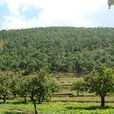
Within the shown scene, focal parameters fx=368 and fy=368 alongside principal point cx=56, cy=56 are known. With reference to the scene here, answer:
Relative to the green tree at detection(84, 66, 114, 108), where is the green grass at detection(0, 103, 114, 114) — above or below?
below

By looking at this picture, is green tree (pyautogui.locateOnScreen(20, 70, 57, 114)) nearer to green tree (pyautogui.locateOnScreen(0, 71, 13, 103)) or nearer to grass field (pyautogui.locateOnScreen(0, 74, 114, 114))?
grass field (pyautogui.locateOnScreen(0, 74, 114, 114))

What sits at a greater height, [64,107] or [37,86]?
[37,86]

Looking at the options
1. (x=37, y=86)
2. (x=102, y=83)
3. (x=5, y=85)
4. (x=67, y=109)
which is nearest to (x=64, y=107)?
(x=67, y=109)

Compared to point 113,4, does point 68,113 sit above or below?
below

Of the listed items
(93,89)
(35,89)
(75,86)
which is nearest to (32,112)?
(35,89)

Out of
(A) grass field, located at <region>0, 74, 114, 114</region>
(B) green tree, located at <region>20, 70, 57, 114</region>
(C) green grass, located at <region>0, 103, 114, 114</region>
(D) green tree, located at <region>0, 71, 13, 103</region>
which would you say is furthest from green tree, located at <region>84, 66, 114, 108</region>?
(D) green tree, located at <region>0, 71, 13, 103</region>

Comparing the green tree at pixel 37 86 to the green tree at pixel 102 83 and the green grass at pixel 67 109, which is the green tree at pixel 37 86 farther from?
the green tree at pixel 102 83

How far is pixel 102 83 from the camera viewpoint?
7206cm

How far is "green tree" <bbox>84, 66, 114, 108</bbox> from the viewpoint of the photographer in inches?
2795

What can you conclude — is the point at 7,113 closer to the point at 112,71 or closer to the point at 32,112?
the point at 32,112

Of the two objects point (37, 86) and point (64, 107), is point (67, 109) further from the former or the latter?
point (37, 86)

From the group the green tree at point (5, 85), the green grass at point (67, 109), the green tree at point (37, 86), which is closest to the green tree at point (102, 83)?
the green grass at point (67, 109)

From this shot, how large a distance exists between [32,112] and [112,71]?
2090cm

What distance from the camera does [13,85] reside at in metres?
108
